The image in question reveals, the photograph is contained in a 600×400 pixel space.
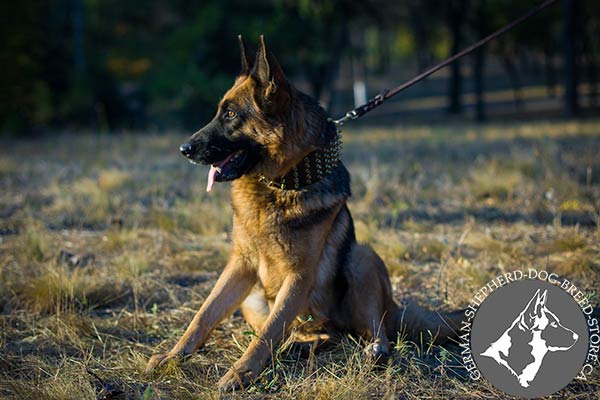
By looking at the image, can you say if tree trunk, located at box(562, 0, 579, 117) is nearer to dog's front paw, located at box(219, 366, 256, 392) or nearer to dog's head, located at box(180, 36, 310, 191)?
dog's head, located at box(180, 36, 310, 191)

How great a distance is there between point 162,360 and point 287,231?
101cm

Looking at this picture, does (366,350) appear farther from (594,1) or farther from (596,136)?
(594,1)

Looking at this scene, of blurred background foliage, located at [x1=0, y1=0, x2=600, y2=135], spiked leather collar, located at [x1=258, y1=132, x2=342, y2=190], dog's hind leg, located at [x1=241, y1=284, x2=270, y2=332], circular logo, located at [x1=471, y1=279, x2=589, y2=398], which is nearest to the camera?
circular logo, located at [x1=471, y1=279, x2=589, y2=398]

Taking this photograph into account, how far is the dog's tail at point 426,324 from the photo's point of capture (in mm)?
3666

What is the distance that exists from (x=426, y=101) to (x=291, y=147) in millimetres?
36470

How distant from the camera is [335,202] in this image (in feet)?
12.0

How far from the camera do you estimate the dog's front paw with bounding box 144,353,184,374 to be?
325cm

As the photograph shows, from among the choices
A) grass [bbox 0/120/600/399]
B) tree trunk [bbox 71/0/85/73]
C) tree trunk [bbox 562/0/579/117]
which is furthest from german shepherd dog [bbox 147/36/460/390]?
tree trunk [bbox 71/0/85/73]

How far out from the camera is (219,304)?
3.59m

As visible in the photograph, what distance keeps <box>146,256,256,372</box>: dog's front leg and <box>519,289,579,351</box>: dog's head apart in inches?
63.3

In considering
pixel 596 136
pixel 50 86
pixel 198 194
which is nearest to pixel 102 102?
pixel 50 86

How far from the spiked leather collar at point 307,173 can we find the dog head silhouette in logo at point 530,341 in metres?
1.41

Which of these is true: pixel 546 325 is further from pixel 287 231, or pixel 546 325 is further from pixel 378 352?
pixel 287 231

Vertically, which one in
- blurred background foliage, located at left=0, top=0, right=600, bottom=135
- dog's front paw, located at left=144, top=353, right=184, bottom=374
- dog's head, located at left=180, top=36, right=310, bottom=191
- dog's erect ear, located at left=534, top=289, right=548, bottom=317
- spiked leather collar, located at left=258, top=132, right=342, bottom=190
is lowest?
dog's front paw, located at left=144, top=353, right=184, bottom=374
